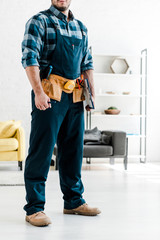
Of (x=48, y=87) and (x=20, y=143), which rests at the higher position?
(x=48, y=87)

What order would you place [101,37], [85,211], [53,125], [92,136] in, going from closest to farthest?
1. [53,125]
2. [85,211]
3. [92,136]
4. [101,37]

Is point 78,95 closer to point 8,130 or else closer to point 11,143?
point 11,143

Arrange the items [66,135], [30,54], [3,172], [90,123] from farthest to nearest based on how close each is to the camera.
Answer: [90,123]
[3,172]
[66,135]
[30,54]

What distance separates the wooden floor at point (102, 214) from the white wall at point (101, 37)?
2165mm

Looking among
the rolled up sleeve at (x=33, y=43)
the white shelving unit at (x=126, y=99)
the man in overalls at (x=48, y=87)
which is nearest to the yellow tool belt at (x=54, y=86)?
the man in overalls at (x=48, y=87)

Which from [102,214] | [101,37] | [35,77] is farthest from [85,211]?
[101,37]

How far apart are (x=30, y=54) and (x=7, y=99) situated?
4140mm

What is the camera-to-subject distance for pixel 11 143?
4938 millimetres

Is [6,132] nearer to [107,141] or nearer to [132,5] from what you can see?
[107,141]

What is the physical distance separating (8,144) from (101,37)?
2559 mm

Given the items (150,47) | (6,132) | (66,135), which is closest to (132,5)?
(150,47)

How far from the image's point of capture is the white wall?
242 inches

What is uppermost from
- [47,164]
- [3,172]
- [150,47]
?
[150,47]

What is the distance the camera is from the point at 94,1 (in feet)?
20.6
